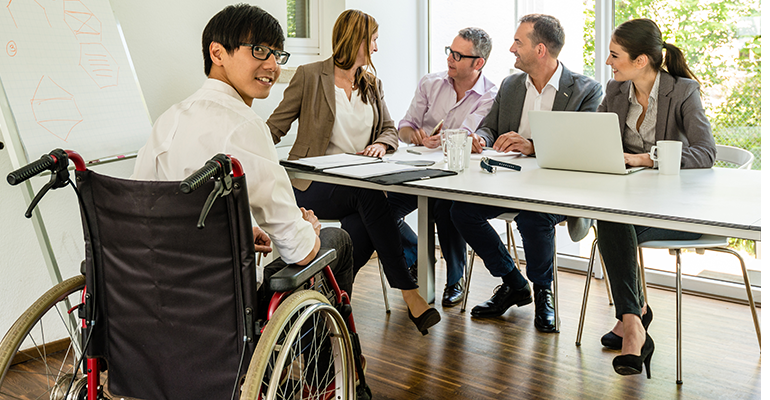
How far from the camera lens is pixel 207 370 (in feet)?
4.48

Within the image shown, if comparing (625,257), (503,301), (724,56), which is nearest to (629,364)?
(625,257)

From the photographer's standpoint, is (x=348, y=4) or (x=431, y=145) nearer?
(x=431, y=145)

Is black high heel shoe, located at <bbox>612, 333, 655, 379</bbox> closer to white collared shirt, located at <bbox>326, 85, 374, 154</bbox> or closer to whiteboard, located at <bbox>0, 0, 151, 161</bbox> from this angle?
white collared shirt, located at <bbox>326, 85, 374, 154</bbox>

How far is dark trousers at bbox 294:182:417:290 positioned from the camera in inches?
97.7

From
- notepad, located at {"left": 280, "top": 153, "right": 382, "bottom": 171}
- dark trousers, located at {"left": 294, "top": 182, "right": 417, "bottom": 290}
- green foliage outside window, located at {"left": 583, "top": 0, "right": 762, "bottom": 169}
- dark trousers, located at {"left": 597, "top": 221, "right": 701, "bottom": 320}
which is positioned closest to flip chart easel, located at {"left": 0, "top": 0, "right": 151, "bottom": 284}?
notepad, located at {"left": 280, "top": 153, "right": 382, "bottom": 171}

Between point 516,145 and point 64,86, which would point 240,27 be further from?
point 516,145

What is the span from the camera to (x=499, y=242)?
279cm

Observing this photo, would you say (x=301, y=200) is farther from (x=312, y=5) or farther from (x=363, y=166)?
(x=312, y=5)

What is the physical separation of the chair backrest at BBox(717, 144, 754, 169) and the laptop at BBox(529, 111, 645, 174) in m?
0.44

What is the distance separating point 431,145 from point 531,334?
0.92 metres

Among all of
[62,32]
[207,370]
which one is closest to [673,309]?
[207,370]

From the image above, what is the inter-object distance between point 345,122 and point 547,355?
1.35 metres

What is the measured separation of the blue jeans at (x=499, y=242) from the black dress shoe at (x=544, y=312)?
1.7 inches

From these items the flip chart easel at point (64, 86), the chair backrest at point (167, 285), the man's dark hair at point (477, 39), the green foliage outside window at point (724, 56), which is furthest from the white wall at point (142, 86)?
the green foliage outside window at point (724, 56)
